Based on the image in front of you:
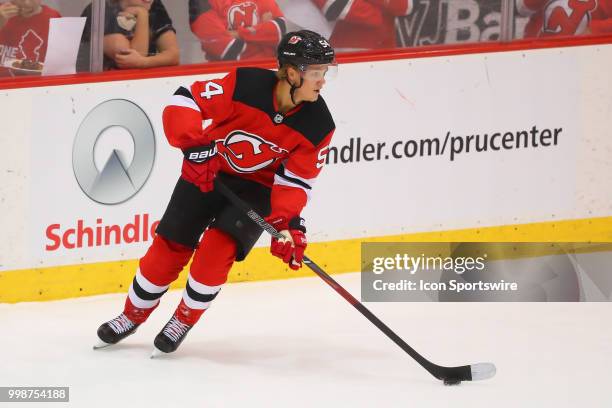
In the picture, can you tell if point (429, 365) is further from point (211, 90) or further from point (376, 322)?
point (211, 90)

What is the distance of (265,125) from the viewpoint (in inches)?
131

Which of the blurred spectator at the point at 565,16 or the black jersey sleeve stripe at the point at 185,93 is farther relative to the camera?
the blurred spectator at the point at 565,16

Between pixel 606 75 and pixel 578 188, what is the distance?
1.79 ft

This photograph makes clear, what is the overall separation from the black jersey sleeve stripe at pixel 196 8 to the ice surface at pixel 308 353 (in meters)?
1.13

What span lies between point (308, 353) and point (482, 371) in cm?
63

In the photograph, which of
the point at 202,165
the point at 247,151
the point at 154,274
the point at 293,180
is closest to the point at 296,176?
the point at 293,180

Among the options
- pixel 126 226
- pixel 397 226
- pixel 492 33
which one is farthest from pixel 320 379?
pixel 492 33

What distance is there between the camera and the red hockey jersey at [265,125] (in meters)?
3.32

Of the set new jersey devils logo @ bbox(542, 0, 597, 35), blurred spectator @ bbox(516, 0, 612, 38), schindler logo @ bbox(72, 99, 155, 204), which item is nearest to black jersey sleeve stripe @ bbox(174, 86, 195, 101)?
schindler logo @ bbox(72, 99, 155, 204)

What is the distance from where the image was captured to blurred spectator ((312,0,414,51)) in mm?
4676

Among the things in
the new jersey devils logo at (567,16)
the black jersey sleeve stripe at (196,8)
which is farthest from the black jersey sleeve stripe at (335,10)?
the new jersey devils logo at (567,16)

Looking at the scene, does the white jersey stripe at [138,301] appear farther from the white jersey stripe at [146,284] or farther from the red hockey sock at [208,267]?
the red hockey sock at [208,267]

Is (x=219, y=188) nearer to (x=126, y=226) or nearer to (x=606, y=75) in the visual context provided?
(x=126, y=226)

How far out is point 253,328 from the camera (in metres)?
3.94
